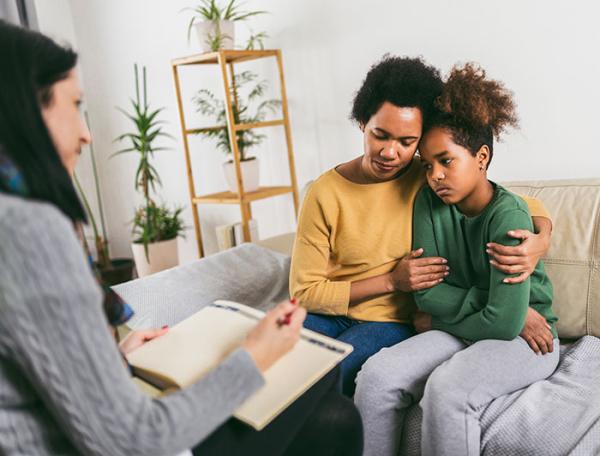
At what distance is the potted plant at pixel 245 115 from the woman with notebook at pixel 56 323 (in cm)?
172

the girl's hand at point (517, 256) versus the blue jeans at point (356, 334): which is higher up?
the girl's hand at point (517, 256)

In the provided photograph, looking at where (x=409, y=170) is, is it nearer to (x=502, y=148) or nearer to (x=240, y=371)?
(x=502, y=148)

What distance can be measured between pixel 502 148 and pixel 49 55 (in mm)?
1535

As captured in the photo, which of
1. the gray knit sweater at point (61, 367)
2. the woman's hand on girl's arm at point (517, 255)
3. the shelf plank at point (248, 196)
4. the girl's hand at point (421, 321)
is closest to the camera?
the gray knit sweater at point (61, 367)

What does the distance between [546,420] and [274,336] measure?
608 mm

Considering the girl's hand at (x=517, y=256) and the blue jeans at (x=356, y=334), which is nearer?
the girl's hand at (x=517, y=256)

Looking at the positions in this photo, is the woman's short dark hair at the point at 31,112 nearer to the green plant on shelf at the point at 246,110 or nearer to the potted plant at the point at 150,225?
the green plant on shelf at the point at 246,110

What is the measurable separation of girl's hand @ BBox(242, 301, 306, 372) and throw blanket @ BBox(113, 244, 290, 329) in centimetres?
85

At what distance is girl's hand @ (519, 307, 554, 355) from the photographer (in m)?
1.19

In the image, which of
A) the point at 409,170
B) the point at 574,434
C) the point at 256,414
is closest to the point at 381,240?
the point at 409,170

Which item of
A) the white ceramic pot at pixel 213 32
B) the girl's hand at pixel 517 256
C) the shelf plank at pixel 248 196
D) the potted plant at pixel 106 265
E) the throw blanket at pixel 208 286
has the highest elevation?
the white ceramic pot at pixel 213 32

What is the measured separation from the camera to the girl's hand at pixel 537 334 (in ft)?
3.90

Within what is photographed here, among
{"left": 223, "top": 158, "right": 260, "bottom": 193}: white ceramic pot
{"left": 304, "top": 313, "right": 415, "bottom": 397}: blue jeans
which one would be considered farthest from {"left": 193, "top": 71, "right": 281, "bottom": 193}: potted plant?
{"left": 304, "top": 313, "right": 415, "bottom": 397}: blue jeans

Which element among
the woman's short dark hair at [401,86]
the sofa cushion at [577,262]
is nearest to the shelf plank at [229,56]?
the woman's short dark hair at [401,86]
